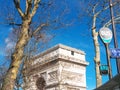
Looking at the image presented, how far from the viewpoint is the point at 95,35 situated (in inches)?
663

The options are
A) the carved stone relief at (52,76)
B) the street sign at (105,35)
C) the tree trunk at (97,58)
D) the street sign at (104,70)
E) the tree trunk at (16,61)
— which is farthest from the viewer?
the carved stone relief at (52,76)

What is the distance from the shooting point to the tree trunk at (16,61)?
1048 cm

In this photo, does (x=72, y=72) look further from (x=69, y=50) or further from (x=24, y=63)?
(x=24, y=63)

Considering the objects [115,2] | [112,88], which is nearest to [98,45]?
[115,2]

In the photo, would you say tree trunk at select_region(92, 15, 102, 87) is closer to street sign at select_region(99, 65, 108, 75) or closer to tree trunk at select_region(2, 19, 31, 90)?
street sign at select_region(99, 65, 108, 75)

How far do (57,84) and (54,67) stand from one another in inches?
104

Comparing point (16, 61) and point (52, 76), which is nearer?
point (16, 61)

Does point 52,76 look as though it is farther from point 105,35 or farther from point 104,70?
point 104,70

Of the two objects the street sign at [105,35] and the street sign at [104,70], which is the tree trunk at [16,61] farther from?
the street sign at [104,70]

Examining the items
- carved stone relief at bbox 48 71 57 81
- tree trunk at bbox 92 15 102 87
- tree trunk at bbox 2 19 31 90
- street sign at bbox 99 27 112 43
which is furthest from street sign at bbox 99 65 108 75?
carved stone relief at bbox 48 71 57 81

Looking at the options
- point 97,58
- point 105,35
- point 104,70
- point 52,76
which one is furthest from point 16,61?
point 52,76

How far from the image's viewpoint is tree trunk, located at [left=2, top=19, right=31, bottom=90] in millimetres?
10484

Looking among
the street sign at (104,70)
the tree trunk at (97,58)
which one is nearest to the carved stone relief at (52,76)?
the tree trunk at (97,58)

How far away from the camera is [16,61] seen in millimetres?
10891
